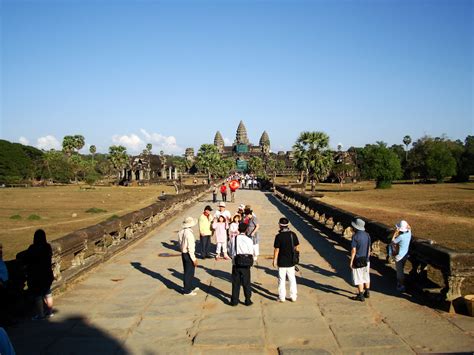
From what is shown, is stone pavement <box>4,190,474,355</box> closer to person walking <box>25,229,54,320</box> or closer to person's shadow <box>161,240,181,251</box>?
person walking <box>25,229,54,320</box>

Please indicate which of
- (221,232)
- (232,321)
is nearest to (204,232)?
(221,232)

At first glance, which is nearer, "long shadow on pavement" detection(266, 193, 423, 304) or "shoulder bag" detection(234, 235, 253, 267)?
"shoulder bag" detection(234, 235, 253, 267)

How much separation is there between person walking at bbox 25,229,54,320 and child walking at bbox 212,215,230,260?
17.6ft

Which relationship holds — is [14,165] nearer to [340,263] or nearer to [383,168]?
[383,168]

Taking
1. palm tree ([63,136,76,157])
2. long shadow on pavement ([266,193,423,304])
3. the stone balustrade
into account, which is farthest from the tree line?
the stone balustrade

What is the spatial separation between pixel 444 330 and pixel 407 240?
2125mm

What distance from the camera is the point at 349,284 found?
339 inches

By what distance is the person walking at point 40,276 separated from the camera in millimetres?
6586

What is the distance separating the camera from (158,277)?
30.9ft

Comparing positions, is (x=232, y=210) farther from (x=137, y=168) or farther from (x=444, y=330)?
(x=137, y=168)

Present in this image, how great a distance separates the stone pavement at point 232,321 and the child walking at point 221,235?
1.92m

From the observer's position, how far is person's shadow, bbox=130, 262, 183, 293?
8.54m

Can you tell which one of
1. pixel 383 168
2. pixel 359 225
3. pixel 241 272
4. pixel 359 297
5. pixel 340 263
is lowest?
pixel 340 263

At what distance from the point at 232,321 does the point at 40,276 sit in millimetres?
2882
